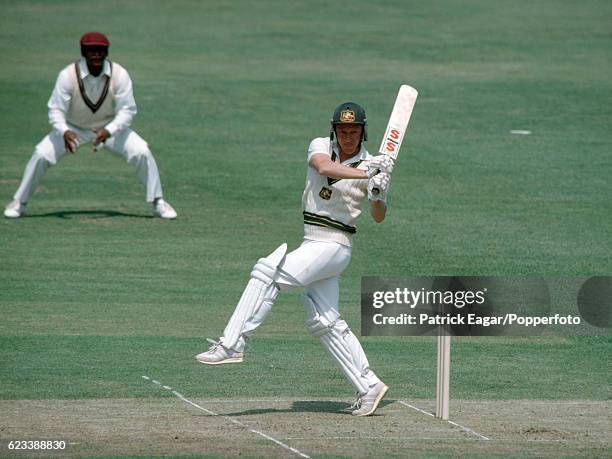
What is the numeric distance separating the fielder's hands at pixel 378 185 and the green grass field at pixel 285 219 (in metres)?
1.63

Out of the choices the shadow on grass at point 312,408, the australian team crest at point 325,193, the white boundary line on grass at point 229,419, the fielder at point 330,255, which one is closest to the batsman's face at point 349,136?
the fielder at point 330,255

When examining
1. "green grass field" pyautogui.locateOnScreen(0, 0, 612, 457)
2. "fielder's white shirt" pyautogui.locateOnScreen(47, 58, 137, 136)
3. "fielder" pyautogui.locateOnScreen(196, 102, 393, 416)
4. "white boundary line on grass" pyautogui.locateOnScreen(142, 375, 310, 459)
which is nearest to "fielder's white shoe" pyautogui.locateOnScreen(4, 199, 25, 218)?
"green grass field" pyautogui.locateOnScreen(0, 0, 612, 457)

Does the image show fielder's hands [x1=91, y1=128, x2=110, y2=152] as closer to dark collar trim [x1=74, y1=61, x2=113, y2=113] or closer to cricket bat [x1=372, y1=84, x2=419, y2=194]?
dark collar trim [x1=74, y1=61, x2=113, y2=113]

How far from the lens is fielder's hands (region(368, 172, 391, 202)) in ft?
32.1

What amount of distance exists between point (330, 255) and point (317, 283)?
302 mm

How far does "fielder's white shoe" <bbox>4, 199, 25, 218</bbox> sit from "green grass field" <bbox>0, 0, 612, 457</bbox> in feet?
0.57

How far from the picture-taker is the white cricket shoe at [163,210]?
1919 cm

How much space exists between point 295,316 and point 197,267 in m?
2.48

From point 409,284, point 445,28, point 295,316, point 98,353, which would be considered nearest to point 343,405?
point 409,284

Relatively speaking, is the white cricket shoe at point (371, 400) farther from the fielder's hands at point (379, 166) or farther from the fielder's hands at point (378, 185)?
the fielder's hands at point (379, 166)

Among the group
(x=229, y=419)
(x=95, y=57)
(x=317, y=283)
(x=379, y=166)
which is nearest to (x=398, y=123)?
(x=379, y=166)

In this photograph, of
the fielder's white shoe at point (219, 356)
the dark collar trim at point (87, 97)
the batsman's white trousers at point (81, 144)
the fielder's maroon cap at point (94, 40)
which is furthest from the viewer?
the batsman's white trousers at point (81, 144)

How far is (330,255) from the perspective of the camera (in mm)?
10031

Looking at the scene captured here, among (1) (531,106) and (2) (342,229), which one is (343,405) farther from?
(1) (531,106)
